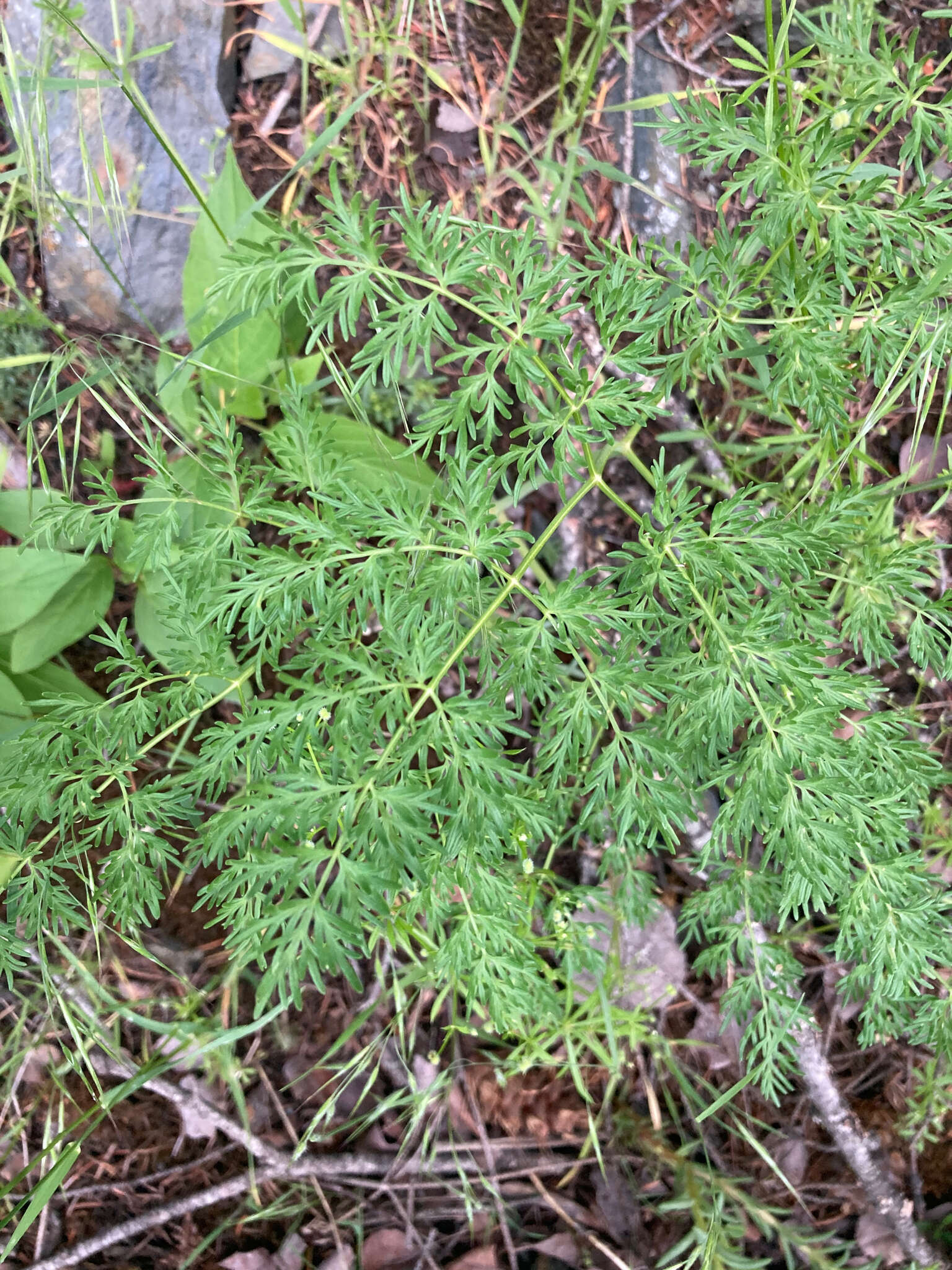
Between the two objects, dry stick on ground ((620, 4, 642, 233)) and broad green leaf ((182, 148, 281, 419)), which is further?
dry stick on ground ((620, 4, 642, 233))

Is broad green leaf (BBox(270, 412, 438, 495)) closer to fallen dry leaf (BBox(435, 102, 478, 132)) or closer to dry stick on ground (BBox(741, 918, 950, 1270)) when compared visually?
fallen dry leaf (BBox(435, 102, 478, 132))

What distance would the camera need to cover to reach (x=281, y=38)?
291 centimetres

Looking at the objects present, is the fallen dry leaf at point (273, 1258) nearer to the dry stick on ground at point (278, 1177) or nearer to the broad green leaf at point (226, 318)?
the dry stick on ground at point (278, 1177)

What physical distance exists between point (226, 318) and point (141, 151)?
0.85 metres

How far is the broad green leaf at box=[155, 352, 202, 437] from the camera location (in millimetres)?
2693

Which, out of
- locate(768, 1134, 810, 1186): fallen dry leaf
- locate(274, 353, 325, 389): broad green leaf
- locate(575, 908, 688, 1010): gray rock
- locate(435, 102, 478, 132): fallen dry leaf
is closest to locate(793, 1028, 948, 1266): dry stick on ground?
locate(768, 1134, 810, 1186): fallen dry leaf

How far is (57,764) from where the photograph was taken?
1908 mm

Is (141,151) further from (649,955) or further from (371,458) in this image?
(649,955)

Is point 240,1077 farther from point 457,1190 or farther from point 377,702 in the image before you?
point 377,702

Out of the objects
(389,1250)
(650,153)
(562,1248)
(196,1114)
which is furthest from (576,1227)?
(650,153)

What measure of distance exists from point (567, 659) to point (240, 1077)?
1.72 m

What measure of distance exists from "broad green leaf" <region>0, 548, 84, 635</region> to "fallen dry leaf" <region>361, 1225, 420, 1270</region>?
2.20 m

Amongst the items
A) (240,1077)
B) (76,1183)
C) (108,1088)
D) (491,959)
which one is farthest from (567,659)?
(76,1183)

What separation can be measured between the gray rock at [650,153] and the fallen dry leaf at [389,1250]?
10.8 ft
